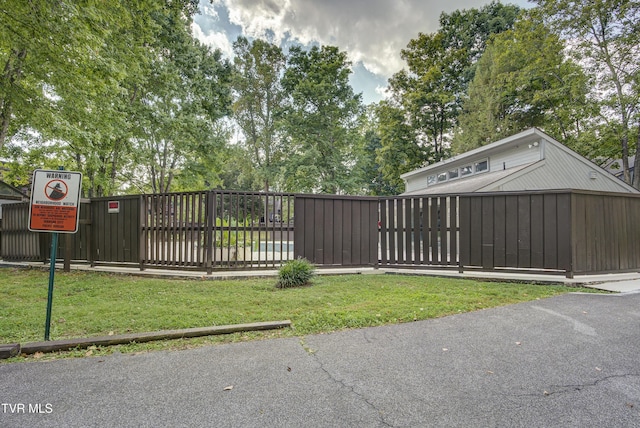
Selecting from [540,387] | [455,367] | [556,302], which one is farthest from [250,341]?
[556,302]

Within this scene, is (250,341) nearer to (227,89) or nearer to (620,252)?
(620,252)

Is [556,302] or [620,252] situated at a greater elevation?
[620,252]

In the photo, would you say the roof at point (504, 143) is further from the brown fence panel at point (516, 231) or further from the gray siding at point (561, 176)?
the brown fence panel at point (516, 231)

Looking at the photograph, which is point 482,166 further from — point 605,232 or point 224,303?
point 224,303

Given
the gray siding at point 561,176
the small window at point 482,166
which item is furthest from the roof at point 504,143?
the gray siding at point 561,176

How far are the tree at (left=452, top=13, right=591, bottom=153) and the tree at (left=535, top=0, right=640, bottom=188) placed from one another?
613 mm

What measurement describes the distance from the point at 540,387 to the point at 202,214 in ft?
20.0

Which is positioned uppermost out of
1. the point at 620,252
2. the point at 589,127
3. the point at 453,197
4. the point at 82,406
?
the point at 589,127

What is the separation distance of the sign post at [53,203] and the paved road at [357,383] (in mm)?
1349

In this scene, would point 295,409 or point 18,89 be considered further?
point 18,89

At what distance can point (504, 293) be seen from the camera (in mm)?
4809

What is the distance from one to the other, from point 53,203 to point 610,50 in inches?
841

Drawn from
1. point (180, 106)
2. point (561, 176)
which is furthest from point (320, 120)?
point (561, 176)

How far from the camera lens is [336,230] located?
6.76 m
